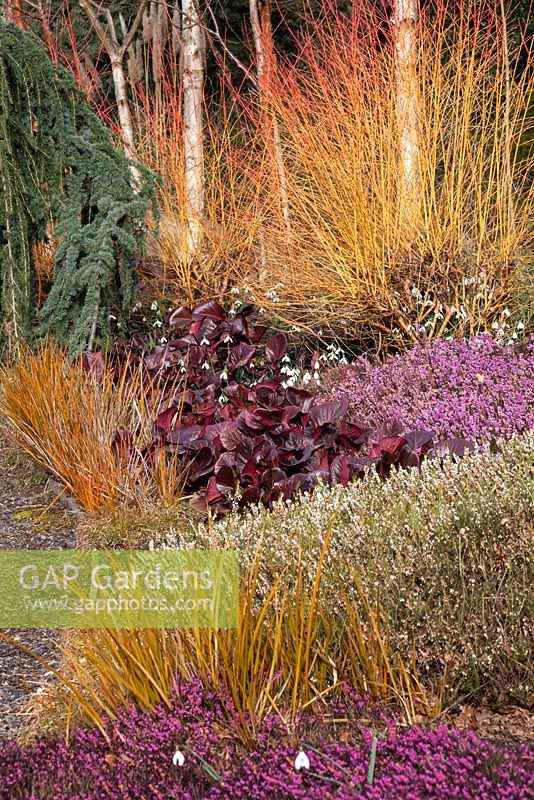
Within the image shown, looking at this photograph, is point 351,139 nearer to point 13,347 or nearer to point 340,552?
point 13,347

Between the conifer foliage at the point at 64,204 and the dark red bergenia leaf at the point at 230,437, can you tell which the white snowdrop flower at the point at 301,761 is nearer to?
the dark red bergenia leaf at the point at 230,437

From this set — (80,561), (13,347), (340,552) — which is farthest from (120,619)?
(13,347)

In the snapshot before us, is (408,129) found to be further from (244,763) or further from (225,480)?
(244,763)

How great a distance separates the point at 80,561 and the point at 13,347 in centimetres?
285

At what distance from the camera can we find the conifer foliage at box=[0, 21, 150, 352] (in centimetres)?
585

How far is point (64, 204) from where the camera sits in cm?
616

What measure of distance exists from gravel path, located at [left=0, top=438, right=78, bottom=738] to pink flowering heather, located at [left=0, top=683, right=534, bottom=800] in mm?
561

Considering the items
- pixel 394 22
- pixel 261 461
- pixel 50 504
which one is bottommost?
pixel 50 504

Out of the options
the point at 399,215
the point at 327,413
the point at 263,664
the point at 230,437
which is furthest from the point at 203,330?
the point at 263,664

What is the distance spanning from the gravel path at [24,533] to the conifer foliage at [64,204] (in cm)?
107

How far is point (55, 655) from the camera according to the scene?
10.3 ft

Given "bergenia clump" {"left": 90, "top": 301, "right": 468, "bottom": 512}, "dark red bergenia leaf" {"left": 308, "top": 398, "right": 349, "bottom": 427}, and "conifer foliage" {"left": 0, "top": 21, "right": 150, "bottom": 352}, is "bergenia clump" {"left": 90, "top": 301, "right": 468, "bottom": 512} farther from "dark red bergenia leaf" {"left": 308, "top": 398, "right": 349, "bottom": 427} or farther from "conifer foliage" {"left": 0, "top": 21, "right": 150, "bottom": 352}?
"conifer foliage" {"left": 0, "top": 21, "right": 150, "bottom": 352}

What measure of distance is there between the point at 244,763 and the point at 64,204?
487 centimetres

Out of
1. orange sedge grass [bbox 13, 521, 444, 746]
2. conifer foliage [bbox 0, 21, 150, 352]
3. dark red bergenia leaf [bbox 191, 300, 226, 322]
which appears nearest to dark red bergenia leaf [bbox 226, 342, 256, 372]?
dark red bergenia leaf [bbox 191, 300, 226, 322]
